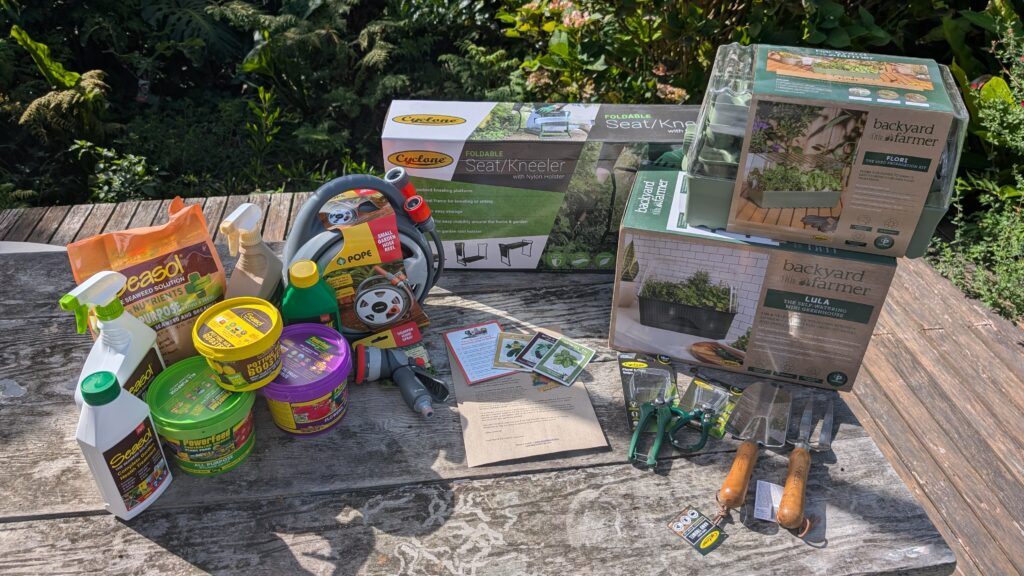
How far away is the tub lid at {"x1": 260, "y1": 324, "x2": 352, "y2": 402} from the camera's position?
1351 millimetres

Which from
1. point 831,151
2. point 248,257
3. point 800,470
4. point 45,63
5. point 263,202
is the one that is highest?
point 831,151

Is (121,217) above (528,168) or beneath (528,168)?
beneath

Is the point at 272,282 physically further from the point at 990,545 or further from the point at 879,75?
the point at 990,545

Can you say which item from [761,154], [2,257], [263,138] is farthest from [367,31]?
[761,154]

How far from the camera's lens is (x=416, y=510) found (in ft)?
4.27

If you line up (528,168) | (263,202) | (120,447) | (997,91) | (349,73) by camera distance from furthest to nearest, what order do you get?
1. (349,73)
2. (997,91)
3. (263,202)
4. (528,168)
5. (120,447)

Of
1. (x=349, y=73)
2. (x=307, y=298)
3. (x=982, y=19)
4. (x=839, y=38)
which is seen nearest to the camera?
(x=307, y=298)

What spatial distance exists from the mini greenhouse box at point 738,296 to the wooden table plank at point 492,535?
1.12 feet

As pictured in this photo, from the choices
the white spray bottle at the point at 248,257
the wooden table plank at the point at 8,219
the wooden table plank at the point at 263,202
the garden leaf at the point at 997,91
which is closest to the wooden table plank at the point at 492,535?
the white spray bottle at the point at 248,257

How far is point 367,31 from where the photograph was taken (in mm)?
4078

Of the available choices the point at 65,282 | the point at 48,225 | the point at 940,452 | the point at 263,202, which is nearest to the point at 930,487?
the point at 940,452

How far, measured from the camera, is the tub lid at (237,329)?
4.08 feet

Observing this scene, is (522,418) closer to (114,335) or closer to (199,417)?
(199,417)

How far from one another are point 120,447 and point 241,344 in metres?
0.26
